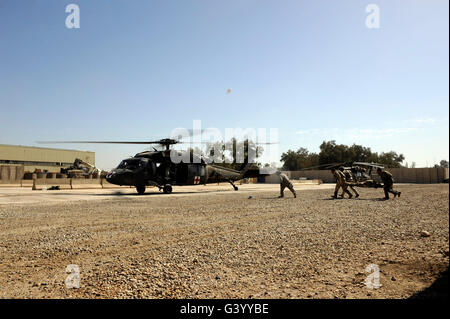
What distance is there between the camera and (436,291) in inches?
121

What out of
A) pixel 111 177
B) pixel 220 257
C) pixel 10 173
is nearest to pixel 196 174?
pixel 111 177

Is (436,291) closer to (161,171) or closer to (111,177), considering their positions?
(111,177)

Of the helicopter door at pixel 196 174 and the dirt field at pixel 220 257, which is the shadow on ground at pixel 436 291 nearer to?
the dirt field at pixel 220 257

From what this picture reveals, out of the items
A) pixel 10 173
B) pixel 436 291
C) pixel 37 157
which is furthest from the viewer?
pixel 37 157

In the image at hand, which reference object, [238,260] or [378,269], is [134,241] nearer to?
[238,260]

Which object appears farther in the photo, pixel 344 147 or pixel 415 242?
pixel 344 147

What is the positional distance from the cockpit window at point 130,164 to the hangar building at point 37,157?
50.8m

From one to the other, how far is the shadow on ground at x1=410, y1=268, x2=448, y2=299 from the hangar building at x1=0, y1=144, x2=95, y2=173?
67287 mm

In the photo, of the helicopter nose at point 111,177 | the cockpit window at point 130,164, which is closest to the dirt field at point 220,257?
the helicopter nose at point 111,177

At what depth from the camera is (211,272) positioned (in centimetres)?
369

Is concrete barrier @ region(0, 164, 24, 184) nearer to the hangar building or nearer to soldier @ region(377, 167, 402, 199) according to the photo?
the hangar building

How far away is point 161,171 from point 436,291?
1710 cm

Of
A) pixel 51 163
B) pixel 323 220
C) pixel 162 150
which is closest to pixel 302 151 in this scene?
pixel 51 163

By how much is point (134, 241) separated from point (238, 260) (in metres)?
2.30
